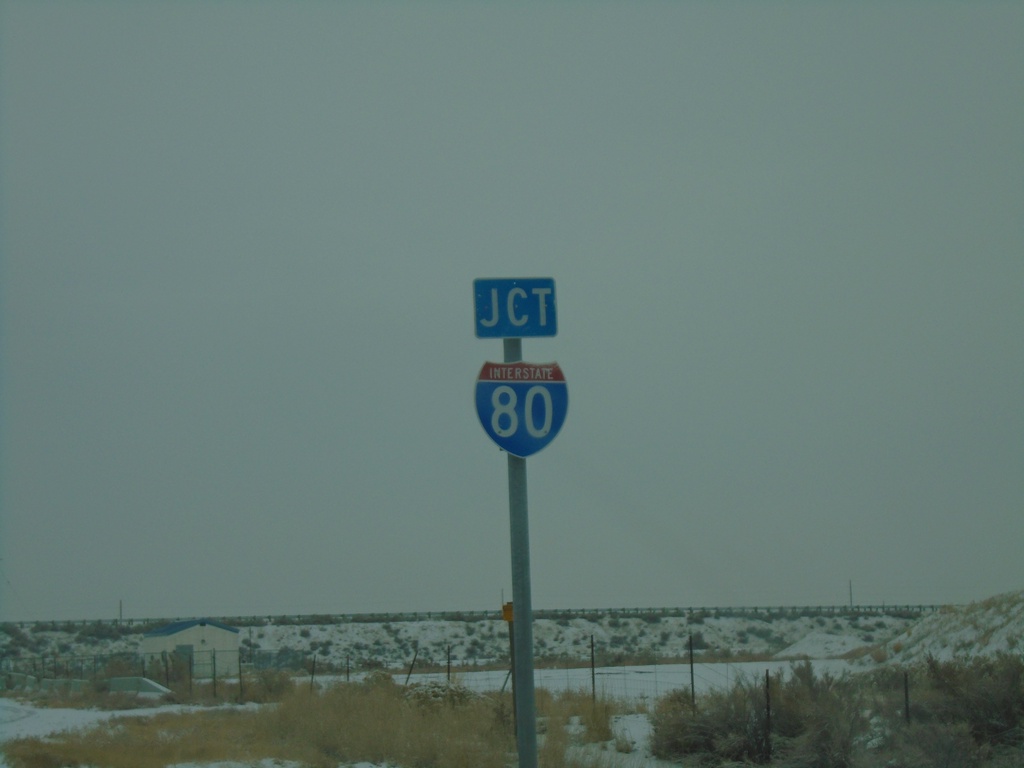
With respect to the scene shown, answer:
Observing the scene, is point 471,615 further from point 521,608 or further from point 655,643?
point 521,608

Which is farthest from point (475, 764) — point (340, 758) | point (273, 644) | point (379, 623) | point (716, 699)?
point (379, 623)

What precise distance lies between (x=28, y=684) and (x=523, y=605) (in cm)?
3829

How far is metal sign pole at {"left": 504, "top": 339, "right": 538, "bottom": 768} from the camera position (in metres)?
8.76

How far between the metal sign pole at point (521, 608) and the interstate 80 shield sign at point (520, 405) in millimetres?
192

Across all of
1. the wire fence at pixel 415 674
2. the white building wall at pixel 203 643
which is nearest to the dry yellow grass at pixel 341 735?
the wire fence at pixel 415 674

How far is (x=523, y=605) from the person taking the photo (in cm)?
894

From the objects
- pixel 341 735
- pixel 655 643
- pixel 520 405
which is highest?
pixel 520 405

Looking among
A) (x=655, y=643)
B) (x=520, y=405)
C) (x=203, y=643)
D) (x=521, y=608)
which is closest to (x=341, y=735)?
(x=521, y=608)

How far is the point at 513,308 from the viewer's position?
922 centimetres

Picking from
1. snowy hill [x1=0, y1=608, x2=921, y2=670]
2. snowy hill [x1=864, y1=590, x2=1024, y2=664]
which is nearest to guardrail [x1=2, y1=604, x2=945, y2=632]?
snowy hill [x1=0, y1=608, x2=921, y2=670]

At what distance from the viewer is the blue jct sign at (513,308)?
919 cm

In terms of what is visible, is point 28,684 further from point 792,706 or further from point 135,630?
point 135,630

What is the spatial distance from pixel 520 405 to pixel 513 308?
0.84 m

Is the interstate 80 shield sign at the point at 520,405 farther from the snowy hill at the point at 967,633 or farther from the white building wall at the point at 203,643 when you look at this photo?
the white building wall at the point at 203,643
